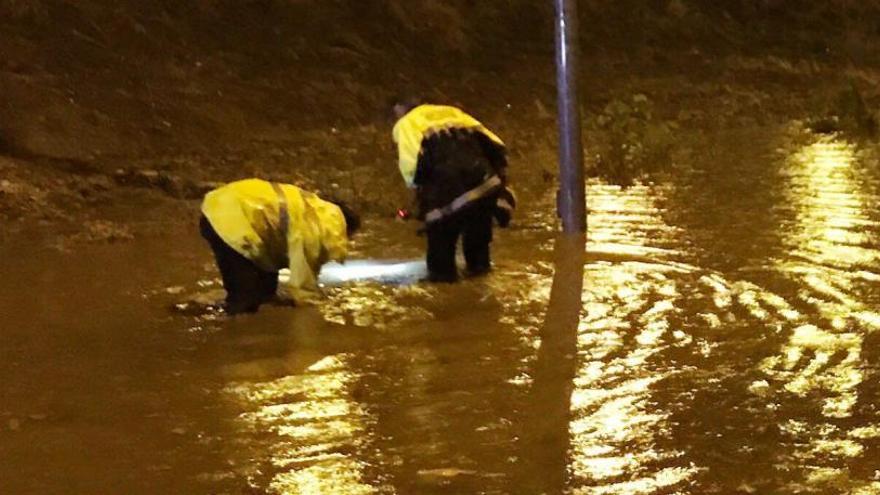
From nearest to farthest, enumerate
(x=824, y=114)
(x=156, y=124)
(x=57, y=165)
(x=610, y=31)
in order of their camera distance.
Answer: (x=57, y=165), (x=156, y=124), (x=824, y=114), (x=610, y=31)

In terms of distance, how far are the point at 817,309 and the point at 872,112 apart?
36.6 ft

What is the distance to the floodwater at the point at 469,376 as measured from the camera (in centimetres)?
557

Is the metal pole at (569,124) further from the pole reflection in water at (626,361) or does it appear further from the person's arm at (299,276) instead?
the person's arm at (299,276)

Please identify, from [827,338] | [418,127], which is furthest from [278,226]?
[827,338]

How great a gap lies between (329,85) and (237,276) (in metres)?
12.2

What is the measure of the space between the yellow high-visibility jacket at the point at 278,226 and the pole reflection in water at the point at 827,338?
2644 millimetres

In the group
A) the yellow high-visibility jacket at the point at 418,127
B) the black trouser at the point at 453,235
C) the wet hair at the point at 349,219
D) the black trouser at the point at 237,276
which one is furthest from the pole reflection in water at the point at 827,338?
the black trouser at the point at 237,276

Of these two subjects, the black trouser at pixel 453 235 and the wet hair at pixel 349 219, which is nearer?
the wet hair at pixel 349 219

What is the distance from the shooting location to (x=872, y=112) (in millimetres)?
18453

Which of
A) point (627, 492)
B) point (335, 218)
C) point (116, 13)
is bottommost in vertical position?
point (627, 492)

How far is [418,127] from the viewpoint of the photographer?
911cm

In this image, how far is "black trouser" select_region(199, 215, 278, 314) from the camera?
8188mm

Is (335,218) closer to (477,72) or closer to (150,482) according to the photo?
(150,482)

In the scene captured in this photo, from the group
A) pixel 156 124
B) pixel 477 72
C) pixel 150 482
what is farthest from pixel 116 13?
pixel 150 482
